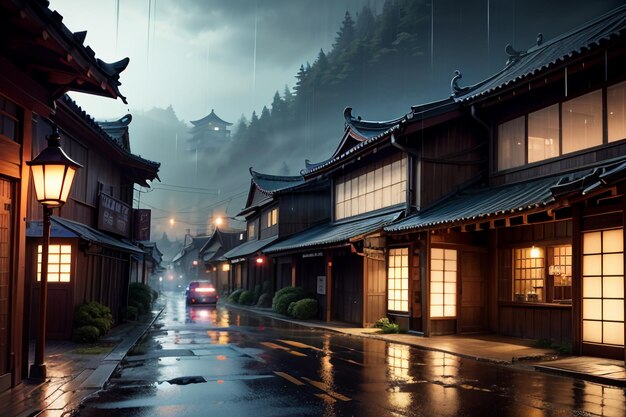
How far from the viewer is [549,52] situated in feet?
64.7

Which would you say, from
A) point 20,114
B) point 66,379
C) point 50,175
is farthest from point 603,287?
point 20,114

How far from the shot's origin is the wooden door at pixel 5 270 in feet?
27.2

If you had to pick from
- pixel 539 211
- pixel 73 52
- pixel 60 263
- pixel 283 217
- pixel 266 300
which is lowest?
pixel 266 300

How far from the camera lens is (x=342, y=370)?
11.3m

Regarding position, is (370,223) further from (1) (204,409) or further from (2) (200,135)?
(2) (200,135)

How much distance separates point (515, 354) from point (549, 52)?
1141 centimetres

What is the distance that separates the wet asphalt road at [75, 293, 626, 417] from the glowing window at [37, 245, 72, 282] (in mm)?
3246

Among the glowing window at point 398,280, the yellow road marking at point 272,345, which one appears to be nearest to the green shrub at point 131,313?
the yellow road marking at point 272,345

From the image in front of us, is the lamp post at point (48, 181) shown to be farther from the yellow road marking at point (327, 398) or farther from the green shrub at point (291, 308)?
the green shrub at point (291, 308)

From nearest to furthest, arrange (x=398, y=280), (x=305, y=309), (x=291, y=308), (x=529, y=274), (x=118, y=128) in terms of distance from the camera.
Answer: (x=529, y=274), (x=398, y=280), (x=118, y=128), (x=305, y=309), (x=291, y=308)

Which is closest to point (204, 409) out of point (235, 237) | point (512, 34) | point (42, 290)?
point (42, 290)

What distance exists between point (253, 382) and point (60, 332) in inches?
336

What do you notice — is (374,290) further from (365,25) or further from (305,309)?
(365,25)

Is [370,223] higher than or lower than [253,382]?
higher
